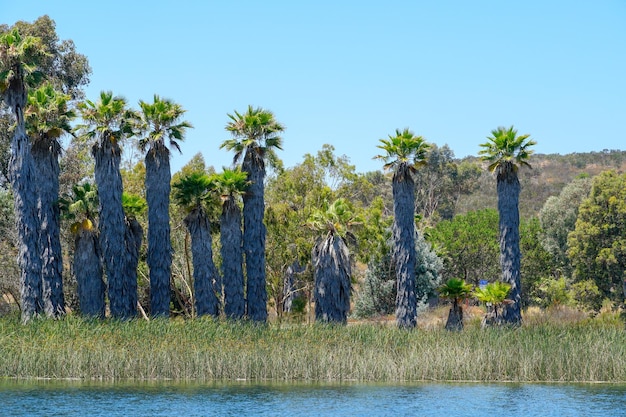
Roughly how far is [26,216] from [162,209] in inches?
340

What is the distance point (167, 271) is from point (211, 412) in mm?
24131

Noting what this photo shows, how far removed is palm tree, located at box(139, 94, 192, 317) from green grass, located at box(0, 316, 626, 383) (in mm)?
13062

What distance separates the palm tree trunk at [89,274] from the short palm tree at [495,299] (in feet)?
70.5

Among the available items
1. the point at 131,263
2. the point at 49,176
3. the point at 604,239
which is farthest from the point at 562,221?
the point at 49,176

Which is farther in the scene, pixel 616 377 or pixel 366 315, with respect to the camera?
pixel 366 315

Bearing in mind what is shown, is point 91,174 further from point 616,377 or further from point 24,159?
point 616,377

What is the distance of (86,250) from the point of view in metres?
54.2

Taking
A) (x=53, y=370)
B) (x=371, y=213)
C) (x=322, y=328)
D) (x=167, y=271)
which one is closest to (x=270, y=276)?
(x=371, y=213)

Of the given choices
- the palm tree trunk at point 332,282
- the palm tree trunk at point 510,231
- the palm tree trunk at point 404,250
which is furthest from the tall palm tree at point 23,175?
the palm tree trunk at point 510,231

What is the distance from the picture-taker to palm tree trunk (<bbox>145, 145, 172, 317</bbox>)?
56.0m

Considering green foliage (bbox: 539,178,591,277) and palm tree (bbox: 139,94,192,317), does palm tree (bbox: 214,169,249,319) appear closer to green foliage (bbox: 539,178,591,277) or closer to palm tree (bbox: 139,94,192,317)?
palm tree (bbox: 139,94,192,317)

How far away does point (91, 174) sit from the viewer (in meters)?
66.4

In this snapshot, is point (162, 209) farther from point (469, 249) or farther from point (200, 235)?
point (469, 249)

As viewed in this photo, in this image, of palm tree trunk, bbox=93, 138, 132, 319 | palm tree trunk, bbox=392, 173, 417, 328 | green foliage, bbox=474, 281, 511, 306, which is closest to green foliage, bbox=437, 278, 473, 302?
green foliage, bbox=474, 281, 511, 306
